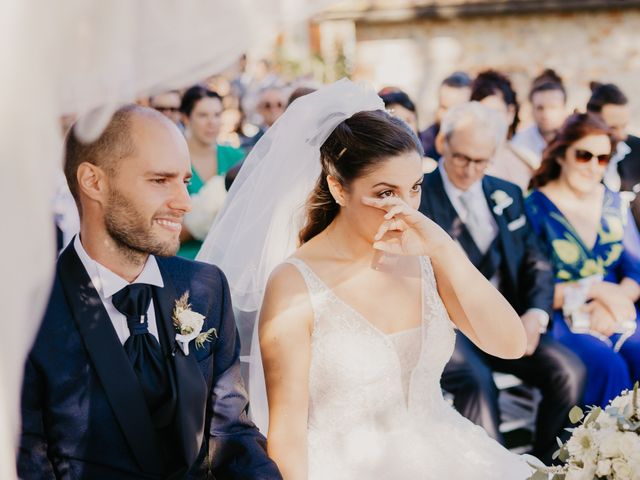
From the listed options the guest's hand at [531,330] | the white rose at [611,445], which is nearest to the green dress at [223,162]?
the guest's hand at [531,330]

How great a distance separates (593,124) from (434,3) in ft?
29.7

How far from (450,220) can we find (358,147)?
1.80 m

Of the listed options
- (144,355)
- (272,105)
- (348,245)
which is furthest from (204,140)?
(144,355)

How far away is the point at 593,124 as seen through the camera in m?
4.38

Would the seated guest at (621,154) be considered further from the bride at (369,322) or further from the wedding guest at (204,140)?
the bride at (369,322)

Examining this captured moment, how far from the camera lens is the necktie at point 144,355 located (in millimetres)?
2062

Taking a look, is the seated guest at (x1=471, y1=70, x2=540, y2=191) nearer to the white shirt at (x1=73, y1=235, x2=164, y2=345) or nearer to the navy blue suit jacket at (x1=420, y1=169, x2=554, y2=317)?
the navy blue suit jacket at (x1=420, y1=169, x2=554, y2=317)

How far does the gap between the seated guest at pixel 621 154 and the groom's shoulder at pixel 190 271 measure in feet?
10.2

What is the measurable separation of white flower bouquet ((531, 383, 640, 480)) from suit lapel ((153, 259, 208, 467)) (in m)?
0.85

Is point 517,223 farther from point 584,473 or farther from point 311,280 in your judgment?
point 584,473

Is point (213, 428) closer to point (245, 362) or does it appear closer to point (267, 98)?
point (245, 362)

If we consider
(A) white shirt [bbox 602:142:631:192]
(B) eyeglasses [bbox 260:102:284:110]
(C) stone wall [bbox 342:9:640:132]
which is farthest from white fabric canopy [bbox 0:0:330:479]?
(C) stone wall [bbox 342:9:640:132]

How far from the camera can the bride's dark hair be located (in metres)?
2.46

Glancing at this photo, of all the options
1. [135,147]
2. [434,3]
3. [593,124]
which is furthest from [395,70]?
[135,147]
